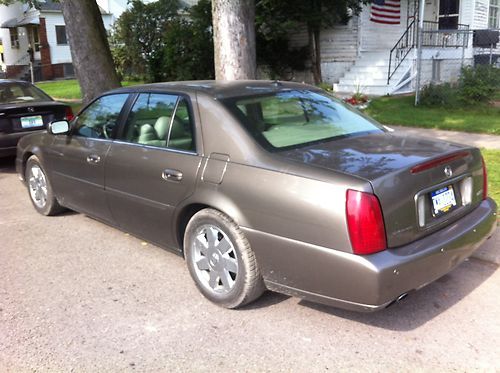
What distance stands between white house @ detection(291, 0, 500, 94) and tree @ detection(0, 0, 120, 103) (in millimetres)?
7403

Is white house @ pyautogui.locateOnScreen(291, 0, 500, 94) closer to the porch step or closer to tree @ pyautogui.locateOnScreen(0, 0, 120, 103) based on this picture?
the porch step

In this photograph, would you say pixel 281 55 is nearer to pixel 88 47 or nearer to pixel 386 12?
pixel 386 12

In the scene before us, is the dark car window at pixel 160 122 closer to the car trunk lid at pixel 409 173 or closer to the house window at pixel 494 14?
the car trunk lid at pixel 409 173

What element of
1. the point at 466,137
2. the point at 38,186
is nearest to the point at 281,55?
the point at 466,137

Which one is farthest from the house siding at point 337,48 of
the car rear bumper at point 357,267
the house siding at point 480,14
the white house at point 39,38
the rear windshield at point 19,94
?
the white house at point 39,38

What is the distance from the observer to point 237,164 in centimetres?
353

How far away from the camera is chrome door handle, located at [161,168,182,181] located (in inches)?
152

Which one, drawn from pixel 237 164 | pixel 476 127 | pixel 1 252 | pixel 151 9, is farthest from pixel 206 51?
pixel 237 164

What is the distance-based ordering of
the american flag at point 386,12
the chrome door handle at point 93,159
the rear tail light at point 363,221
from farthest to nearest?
the american flag at point 386,12 < the chrome door handle at point 93,159 < the rear tail light at point 363,221

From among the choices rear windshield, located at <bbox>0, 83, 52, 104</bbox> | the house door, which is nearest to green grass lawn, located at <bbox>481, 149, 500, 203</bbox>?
rear windshield, located at <bbox>0, 83, 52, 104</bbox>

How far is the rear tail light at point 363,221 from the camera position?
2.96 metres

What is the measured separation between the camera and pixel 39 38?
109 ft

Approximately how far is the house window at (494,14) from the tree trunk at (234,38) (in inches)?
621

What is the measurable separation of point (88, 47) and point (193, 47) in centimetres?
727
